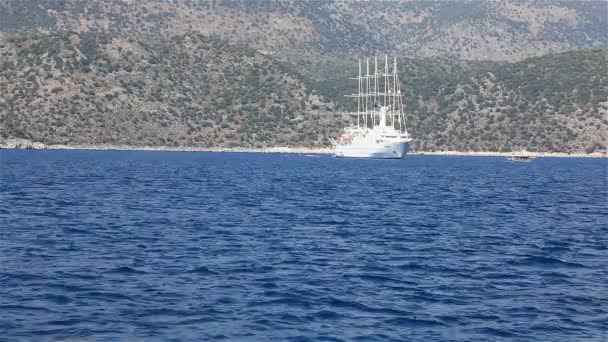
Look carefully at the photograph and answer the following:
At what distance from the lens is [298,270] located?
30.7 meters

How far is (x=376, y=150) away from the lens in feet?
585

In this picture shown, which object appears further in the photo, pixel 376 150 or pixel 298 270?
pixel 376 150

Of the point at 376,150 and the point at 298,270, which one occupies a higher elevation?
the point at 376,150

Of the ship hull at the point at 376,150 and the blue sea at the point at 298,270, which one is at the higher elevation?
the ship hull at the point at 376,150

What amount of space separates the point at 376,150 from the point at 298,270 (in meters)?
148

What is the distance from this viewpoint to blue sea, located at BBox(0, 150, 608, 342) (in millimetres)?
23156

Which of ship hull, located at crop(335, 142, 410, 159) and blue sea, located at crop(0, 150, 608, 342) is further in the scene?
ship hull, located at crop(335, 142, 410, 159)

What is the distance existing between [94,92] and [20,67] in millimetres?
15668

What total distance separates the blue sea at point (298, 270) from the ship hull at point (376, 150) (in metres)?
113

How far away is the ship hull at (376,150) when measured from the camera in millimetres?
173625

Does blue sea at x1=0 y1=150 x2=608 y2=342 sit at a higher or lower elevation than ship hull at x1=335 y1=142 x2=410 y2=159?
lower

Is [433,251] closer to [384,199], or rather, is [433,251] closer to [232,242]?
[232,242]

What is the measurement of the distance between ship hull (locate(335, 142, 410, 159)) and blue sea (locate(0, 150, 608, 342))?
112777 mm

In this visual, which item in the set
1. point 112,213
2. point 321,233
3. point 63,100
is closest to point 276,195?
point 112,213
